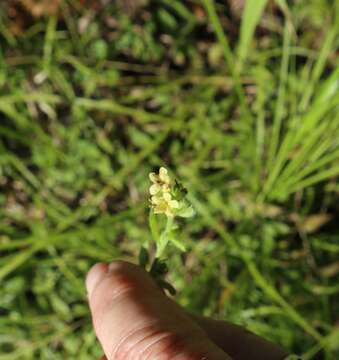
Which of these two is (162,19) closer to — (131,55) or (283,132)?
(131,55)

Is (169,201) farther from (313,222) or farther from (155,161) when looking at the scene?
(313,222)

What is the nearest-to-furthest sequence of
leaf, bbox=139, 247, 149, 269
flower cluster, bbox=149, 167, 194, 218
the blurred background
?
1. flower cluster, bbox=149, 167, 194, 218
2. leaf, bbox=139, 247, 149, 269
3. the blurred background

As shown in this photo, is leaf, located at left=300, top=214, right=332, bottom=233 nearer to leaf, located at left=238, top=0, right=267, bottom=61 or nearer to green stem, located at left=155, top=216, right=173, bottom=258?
leaf, located at left=238, top=0, right=267, bottom=61

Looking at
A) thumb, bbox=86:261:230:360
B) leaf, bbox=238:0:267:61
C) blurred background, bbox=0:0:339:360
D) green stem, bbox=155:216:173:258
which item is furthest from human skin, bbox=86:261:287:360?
leaf, bbox=238:0:267:61

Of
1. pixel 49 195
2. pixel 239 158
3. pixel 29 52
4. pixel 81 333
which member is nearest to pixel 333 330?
pixel 239 158

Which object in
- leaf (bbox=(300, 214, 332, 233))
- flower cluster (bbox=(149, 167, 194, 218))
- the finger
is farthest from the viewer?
leaf (bbox=(300, 214, 332, 233))

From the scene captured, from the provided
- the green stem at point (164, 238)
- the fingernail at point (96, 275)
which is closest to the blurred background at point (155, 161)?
the fingernail at point (96, 275)

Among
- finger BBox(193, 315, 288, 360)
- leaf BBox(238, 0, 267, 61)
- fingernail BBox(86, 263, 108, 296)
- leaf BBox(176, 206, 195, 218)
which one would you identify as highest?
leaf BBox(238, 0, 267, 61)

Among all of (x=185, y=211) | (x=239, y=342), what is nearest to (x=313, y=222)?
(x=239, y=342)
